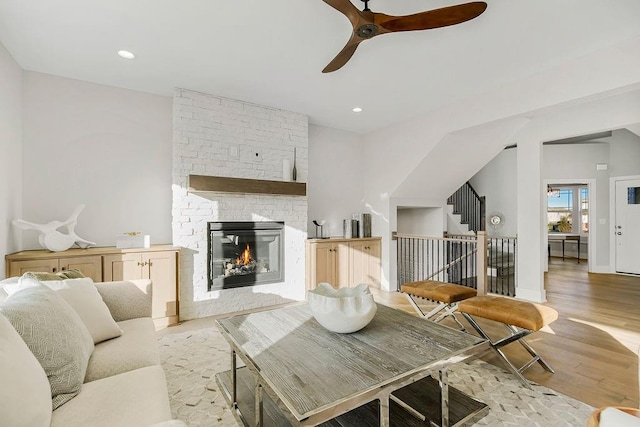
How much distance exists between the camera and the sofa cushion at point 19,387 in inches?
35.8

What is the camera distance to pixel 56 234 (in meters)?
3.17

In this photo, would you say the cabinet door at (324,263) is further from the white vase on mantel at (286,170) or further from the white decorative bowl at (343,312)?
the white decorative bowl at (343,312)

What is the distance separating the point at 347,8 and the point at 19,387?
7.56 ft

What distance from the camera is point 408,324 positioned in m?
2.07

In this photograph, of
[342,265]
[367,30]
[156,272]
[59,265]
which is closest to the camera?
[367,30]

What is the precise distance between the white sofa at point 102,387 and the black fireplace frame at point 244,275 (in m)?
1.73

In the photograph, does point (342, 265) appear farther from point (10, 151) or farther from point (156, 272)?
point (10, 151)

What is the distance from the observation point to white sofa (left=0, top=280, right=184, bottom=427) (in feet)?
3.19

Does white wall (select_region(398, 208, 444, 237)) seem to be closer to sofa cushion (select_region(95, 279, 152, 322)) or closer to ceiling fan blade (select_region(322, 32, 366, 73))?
ceiling fan blade (select_region(322, 32, 366, 73))

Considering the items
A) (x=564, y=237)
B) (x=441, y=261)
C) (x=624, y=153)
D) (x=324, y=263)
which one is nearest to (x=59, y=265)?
(x=324, y=263)

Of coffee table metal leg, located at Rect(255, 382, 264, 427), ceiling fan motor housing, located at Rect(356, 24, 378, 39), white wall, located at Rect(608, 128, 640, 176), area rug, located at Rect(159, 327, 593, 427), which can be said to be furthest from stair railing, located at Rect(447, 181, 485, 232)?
coffee table metal leg, located at Rect(255, 382, 264, 427)

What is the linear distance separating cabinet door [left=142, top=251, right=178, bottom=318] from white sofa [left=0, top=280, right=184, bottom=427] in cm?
133

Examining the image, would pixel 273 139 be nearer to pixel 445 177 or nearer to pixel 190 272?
pixel 190 272

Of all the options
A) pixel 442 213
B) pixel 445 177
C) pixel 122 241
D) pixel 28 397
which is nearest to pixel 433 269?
pixel 442 213
